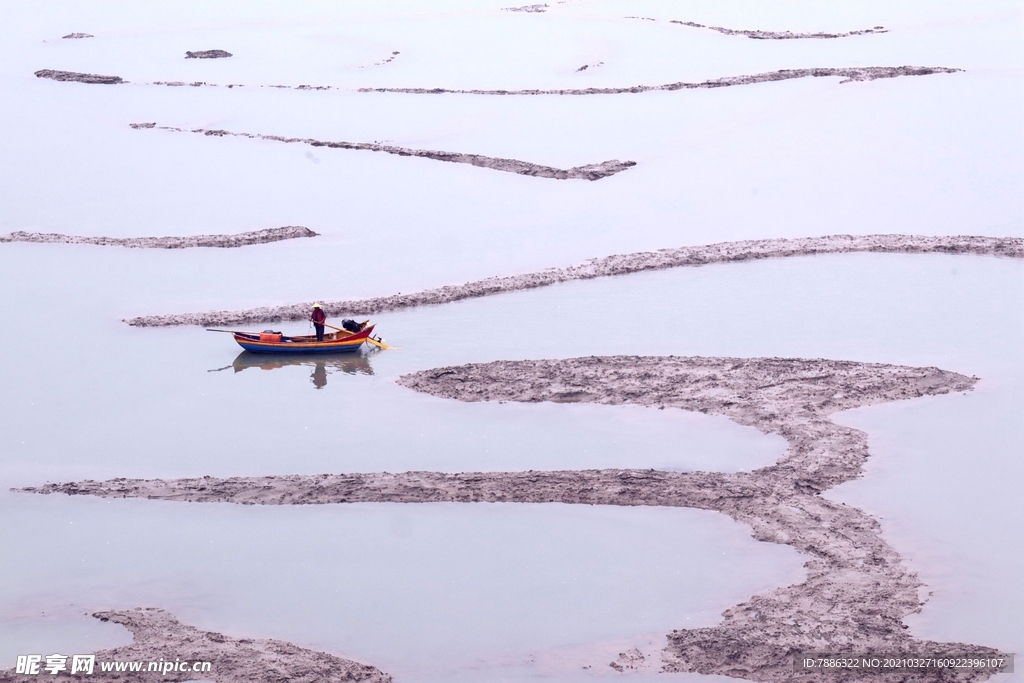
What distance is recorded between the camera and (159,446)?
18.0m

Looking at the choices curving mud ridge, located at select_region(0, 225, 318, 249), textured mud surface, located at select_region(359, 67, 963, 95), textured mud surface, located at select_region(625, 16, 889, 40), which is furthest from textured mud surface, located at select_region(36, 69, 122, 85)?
textured mud surface, located at select_region(625, 16, 889, 40)

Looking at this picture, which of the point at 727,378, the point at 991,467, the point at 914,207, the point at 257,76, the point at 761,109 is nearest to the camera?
the point at 991,467

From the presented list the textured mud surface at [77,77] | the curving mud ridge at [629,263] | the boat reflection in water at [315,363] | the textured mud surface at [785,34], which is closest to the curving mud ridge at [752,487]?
the boat reflection in water at [315,363]

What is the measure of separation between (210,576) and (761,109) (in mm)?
27515

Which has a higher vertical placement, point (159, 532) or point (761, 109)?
point (761, 109)

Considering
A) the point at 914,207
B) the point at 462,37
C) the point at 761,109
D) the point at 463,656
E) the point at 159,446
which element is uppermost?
the point at 462,37

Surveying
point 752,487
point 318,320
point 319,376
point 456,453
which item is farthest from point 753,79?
point 752,487

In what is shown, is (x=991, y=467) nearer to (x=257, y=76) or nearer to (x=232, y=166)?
(x=232, y=166)

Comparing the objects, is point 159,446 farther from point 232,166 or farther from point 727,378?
point 232,166

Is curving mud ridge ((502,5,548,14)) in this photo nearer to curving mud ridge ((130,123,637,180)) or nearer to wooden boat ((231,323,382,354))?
curving mud ridge ((130,123,637,180))

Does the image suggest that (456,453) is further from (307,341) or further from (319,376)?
(307,341)

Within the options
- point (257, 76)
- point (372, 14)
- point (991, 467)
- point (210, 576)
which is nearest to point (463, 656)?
point (210, 576)

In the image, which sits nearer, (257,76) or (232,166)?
(232,166)

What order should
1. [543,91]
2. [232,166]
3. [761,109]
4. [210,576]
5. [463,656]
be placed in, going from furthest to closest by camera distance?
1. [543,91]
2. [761,109]
3. [232,166]
4. [210,576]
5. [463,656]
